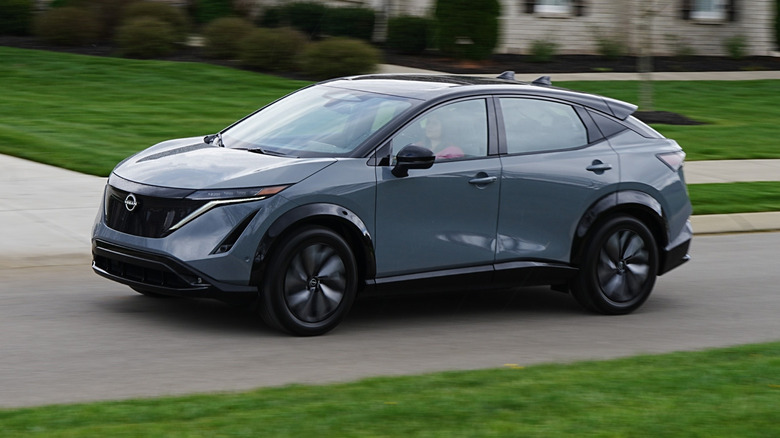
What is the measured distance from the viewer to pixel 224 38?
23.6m

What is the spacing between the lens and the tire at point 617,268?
8633mm

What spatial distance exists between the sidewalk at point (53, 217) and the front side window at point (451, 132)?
3273mm

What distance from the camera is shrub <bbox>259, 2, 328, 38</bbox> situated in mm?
26953

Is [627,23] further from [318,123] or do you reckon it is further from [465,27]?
[318,123]

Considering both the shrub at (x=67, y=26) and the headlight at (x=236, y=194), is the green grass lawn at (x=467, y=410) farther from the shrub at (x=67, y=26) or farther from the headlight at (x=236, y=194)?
the shrub at (x=67, y=26)

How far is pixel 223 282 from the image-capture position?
7.23m

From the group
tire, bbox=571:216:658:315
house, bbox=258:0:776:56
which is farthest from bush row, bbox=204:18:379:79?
tire, bbox=571:216:658:315

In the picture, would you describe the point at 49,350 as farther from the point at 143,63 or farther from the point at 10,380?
the point at 143,63

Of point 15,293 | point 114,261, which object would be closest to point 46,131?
point 15,293

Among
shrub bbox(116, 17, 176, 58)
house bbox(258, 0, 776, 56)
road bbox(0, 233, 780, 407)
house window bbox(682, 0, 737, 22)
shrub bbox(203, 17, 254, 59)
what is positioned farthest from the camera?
house window bbox(682, 0, 737, 22)

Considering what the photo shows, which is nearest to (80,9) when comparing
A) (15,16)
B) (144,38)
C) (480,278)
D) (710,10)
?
(15,16)

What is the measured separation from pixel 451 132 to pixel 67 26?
56.9 feet

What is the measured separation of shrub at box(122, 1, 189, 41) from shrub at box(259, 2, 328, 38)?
2.79 metres

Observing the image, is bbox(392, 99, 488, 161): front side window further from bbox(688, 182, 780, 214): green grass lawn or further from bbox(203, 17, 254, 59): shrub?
bbox(203, 17, 254, 59): shrub
